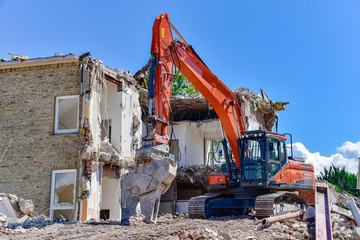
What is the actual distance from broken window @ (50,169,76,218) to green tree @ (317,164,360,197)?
64.3 feet

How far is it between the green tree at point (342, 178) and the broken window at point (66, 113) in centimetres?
1909

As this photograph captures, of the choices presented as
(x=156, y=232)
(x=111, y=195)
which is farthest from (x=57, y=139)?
(x=156, y=232)

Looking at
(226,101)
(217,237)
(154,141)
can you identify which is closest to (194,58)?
(226,101)

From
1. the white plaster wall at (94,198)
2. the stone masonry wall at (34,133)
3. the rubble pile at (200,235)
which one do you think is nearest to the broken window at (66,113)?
the stone masonry wall at (34,133)

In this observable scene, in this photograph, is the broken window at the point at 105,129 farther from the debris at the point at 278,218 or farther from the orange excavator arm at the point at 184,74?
the debris at the point at 278,218

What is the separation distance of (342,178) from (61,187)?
831 inches

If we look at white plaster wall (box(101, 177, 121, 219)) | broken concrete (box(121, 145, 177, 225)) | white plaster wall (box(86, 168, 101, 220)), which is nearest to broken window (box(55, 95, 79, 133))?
white plaster wall (box(86, 168, 101, 220))

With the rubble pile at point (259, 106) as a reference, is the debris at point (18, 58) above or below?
above

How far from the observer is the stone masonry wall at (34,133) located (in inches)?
692

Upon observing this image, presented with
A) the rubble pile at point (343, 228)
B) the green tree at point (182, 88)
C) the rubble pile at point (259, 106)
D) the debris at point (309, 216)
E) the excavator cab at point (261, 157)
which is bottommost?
the rubble pile at point (343, 228)

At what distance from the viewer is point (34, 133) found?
59.6 ft

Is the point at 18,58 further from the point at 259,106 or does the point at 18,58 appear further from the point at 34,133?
the point at 259,106

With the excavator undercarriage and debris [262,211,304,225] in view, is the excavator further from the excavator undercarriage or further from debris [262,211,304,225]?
debris [262,211,304,225]

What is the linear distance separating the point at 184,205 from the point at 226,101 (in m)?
12.1
